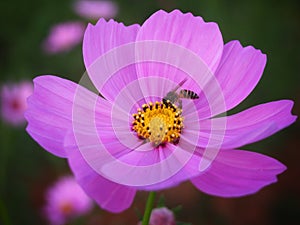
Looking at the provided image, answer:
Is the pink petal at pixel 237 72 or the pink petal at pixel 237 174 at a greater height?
the pink petal at pixel 237 72

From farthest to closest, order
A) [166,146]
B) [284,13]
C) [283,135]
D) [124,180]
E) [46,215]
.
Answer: [284,13], [283,135], [46,215], [166,146], [124,180]

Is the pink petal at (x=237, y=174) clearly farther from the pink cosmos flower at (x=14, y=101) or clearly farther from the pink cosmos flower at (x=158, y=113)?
the pink cosmos flower at (x=14, y=101)

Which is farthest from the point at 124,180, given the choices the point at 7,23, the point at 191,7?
the point at 7,23

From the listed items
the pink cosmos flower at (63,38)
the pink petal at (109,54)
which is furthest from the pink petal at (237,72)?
Answer: the pink cosmos flower at (63,38)

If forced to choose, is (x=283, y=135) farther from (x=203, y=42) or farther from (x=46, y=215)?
(x=203, y=42)

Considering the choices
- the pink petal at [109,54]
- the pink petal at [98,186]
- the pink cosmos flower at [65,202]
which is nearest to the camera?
the pink petal at [98,186]

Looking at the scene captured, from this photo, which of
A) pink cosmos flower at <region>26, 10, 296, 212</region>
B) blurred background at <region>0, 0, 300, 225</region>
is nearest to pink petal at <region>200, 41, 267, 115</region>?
pink cosmos flower at <region>26, 10, 296, 212</region>

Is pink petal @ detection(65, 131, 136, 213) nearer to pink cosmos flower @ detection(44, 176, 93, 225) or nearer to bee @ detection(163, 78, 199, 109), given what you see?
bee @ detection(163, 78, 199, 109)

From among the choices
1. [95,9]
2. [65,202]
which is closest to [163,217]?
[65,202]
